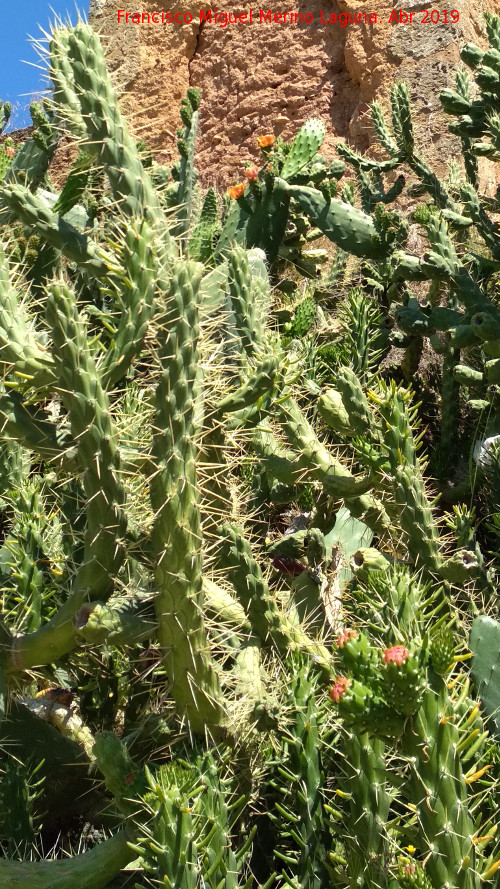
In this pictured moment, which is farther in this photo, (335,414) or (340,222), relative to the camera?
(340,222)

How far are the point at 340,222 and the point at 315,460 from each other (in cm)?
207

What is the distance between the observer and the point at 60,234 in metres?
2.66

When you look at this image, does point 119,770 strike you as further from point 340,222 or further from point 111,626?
point 340,222

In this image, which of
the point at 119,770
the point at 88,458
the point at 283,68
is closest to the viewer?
the point at 119,770

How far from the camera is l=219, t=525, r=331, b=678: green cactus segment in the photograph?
2.63 m

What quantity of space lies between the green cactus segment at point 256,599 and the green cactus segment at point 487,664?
453 mm

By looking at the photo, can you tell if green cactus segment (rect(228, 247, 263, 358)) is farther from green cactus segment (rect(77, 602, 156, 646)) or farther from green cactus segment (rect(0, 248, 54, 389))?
green cactus segment (rect(77, 602, 156, 646))

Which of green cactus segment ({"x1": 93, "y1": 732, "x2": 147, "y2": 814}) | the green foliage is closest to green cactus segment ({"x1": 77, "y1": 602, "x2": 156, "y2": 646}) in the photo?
the green foliage

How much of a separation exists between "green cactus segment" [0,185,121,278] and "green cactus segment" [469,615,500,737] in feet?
4.30

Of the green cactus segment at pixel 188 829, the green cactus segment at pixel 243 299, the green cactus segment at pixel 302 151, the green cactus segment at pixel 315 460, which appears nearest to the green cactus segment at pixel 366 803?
the green cactus segment at pixel 188 829

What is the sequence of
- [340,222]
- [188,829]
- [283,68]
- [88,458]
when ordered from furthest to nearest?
1. [283,68]
2. [340,222]
3. [88,458]
4. [188,829]

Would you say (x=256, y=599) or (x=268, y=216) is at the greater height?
(x=268, y=216)

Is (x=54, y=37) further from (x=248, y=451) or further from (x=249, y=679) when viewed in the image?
(x=249, y=679)

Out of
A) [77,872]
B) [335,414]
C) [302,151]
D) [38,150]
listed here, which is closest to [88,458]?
[77,872]
